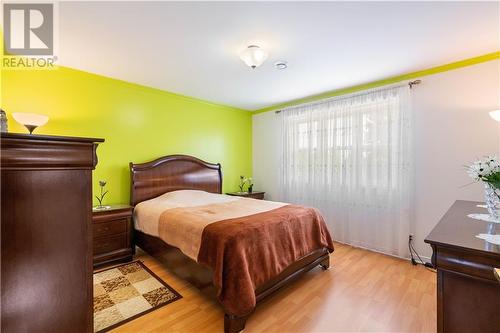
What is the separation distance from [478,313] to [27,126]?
3911 mm

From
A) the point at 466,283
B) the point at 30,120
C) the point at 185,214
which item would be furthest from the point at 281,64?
the point at 30,120

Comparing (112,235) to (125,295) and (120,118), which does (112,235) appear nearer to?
(125,295)

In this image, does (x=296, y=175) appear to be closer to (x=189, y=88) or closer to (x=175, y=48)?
(x=189, y=88)

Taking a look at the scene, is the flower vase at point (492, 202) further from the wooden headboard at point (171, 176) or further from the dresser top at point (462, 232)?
the wooden headboard at point (171, 176)

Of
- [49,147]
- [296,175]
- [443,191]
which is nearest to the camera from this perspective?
[49,147]

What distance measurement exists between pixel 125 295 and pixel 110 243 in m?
0.88

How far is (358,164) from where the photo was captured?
3479 millimetres

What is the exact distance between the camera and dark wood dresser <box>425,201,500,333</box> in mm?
1075

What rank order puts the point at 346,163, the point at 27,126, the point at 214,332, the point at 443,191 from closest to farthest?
the point at 214,332 → the point at 27,126 → the point at 443,191 → the point at 346,163

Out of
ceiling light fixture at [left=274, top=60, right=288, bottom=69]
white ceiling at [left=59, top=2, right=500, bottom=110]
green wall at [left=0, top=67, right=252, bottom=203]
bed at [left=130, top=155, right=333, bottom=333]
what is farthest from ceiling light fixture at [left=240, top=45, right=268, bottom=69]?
green wall at [left=0, top=67, right=252, bottom=203]

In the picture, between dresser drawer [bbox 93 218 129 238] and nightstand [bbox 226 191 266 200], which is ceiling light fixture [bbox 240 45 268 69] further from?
nightstand [bbox 226 191 266 200]

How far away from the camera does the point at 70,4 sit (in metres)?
1.80

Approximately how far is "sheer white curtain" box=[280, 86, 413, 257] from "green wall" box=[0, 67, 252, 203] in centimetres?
153

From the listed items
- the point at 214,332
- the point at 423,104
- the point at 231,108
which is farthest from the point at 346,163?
the point at 214,332
